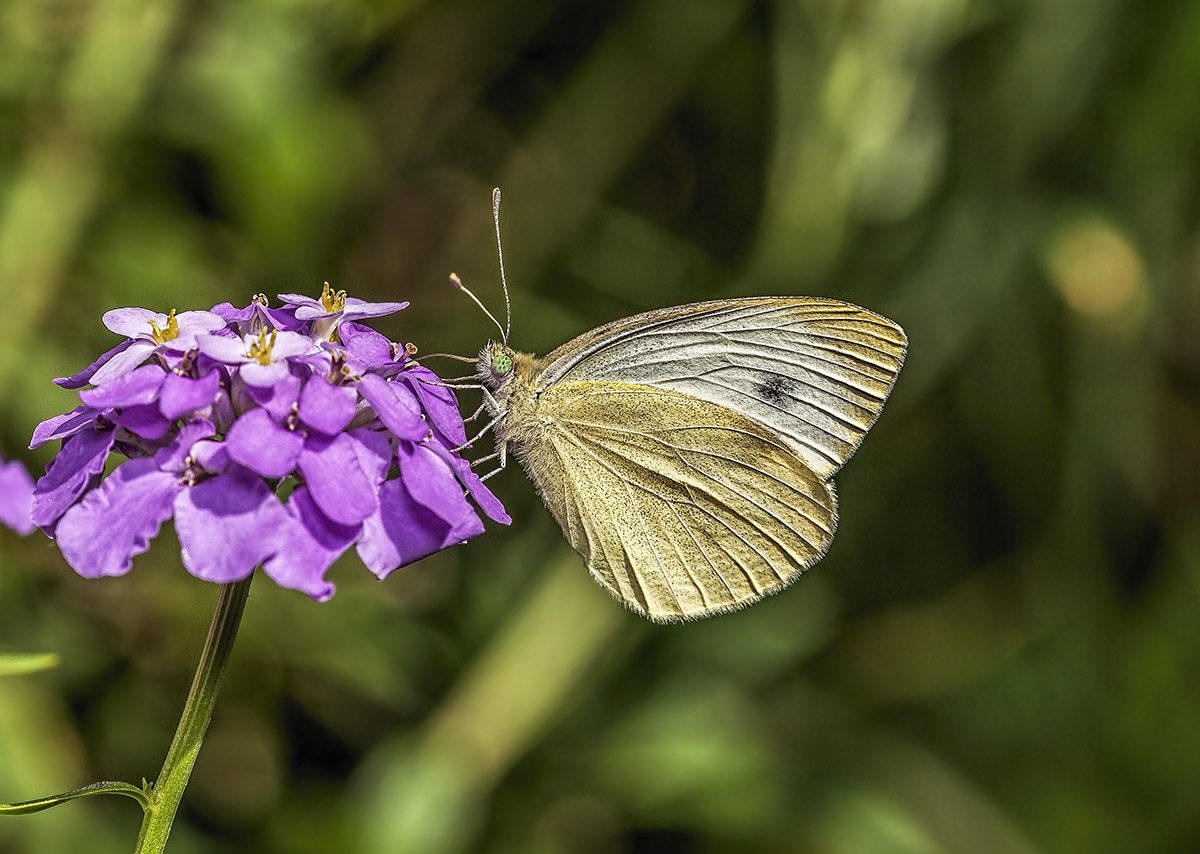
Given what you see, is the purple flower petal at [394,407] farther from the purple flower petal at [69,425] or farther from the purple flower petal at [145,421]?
the purple flower petal at [69,425]

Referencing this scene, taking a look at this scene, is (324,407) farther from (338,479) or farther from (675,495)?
(675,495)

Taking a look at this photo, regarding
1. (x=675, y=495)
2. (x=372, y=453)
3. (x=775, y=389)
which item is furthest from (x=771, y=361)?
(x=372, y=453)

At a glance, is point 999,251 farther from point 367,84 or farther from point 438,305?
point 367,84

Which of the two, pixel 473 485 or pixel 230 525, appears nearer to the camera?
pixel 230 525

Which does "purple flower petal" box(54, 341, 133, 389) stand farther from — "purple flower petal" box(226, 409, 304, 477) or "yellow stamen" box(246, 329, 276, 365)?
"purple flower petal" box(226, 409, 304, 477)

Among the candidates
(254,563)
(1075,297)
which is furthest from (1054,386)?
(254,563)

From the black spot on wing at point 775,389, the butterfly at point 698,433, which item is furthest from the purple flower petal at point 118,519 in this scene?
the black spot on wing at point 775,389

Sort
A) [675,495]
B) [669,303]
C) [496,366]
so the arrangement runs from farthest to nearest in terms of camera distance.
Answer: [669,303] → [675,495] → [496,366]
